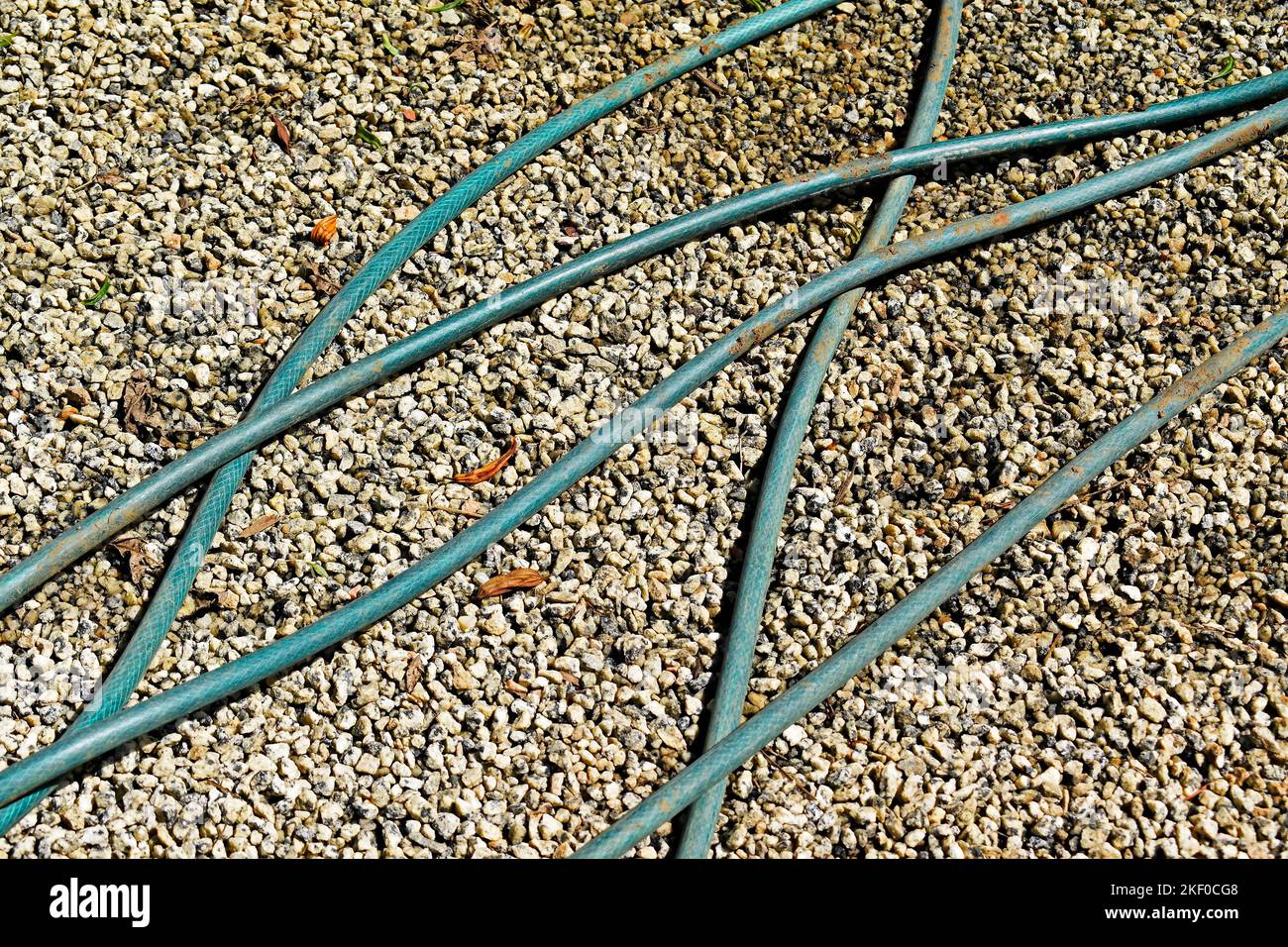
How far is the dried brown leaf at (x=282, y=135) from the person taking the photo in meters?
3.83

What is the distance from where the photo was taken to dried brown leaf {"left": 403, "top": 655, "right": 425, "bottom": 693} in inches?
117

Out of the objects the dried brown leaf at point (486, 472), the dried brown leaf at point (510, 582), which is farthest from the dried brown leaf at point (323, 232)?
the dried brown leaf at point (510, 582)

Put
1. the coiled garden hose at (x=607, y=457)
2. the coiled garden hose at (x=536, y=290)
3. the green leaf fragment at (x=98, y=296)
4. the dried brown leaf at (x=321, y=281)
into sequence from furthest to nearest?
the dried brown leaf at (x=321, y=281) → the green leaf fragment at (x=98, y=296) → the coiled garden hose at (x=536, y=290) → the coiled garden hose at (x=607, y=457)

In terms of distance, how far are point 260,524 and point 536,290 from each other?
980mm

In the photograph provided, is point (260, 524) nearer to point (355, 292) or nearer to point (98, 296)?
point (355, 292)

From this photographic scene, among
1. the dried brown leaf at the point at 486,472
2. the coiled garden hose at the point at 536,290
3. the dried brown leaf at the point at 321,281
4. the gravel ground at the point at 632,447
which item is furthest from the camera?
the dried brown leaf at the point at 321,281

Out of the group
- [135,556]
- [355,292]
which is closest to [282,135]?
[355,292]

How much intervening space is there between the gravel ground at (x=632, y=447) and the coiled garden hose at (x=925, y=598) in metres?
0.09

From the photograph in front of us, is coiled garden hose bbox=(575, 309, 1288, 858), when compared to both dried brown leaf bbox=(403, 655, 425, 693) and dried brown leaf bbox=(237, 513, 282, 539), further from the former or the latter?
dried brown leaf bbox=(237, 513, 282, 539)

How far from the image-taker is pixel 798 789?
2893 mm

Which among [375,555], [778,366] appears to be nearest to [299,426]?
[375,555]

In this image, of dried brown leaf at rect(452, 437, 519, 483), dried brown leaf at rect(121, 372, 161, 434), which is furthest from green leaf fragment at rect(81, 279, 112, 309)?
dried brown leaf at rect(452, 437, 519, 483)

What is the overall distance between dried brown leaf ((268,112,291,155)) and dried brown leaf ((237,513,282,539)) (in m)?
1.27

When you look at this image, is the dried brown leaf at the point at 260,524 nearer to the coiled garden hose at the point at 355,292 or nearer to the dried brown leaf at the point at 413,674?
the coiled garden hose at the point at 355,292
